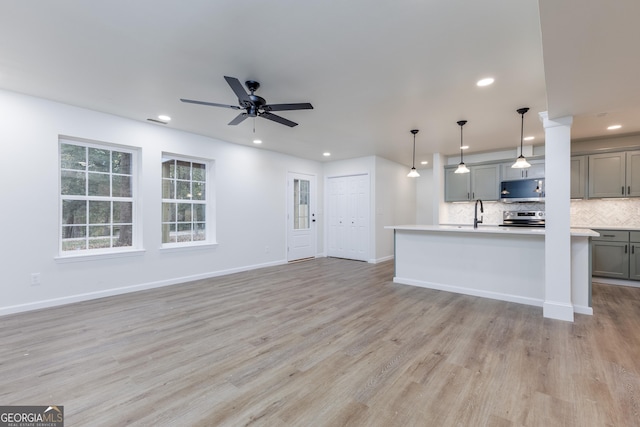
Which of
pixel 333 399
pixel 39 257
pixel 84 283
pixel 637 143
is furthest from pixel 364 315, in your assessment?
pixel 637 143

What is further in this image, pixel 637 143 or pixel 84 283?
pixel 637 143

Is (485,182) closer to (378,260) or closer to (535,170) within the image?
(535,170)

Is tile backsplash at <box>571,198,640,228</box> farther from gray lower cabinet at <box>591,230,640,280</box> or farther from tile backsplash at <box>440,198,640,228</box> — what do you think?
gray lower cabinet at <box>591,230,640,280</box>

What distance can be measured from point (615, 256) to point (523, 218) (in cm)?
143

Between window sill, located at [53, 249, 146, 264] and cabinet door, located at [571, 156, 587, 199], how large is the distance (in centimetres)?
740

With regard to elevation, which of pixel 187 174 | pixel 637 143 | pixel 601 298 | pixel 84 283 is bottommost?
pixel 601 298

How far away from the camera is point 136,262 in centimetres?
422

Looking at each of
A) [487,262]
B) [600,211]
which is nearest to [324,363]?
[487,262]

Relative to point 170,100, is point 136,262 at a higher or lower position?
lower

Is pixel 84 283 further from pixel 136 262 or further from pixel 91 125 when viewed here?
pixel 91 125

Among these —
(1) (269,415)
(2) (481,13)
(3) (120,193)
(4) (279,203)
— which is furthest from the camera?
(4) (279,203)

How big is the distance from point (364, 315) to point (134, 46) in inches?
136

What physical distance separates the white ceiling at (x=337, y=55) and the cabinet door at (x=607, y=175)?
0.91 metres

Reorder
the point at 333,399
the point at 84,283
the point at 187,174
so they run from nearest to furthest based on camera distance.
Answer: the point at 333,399 < the point at 84,283 < the point at 187,174
